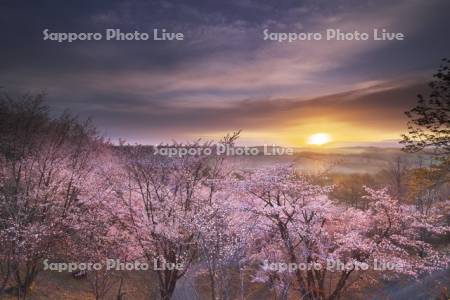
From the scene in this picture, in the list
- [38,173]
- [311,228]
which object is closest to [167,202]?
[311,228]

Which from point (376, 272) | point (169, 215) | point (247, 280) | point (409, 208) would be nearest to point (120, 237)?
point (169, 215)

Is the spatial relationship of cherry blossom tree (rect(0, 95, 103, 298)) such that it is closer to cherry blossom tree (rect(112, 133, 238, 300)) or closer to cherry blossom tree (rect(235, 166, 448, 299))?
cherry blossom tree (rect(112, 133, 238, 300))

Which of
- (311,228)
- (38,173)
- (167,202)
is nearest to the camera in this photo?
(311,228)

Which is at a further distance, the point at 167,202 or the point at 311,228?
the point at 167,202

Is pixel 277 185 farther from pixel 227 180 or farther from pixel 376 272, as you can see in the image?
pixel 376 272

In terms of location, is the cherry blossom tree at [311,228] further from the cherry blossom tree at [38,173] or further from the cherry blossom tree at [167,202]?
the cherry blossom tree at [38,173]

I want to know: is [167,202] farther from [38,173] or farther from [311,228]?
[38,173]

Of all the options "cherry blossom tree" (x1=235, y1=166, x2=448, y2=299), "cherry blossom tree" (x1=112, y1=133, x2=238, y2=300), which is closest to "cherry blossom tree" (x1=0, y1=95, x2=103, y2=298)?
"cherry blossom tree" (x1=112, y1=133, x2=238, y2=300)

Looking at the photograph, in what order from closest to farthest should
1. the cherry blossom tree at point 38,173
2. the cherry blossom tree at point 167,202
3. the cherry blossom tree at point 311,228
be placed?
the cherry blossom tree at point 311,228
the cherry blossom tree at point 167,202
the cherry blossom tree at point 38,173

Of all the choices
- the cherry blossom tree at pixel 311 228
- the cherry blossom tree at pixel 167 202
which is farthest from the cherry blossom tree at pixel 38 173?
the cherry blossom tree at pixel 311 228

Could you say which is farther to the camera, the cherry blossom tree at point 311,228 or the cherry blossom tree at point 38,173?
the cherry blossom tree at point 38,173

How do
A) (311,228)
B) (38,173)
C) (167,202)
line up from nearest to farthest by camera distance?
(311,228) → (167,202) → (38,173)
